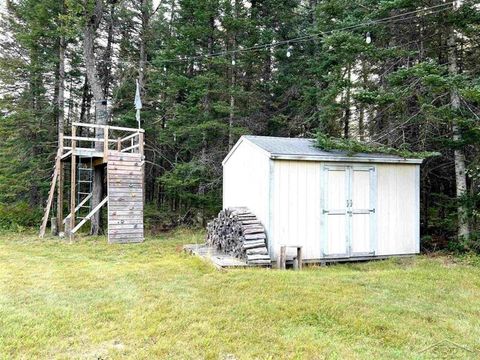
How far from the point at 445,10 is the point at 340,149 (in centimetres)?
371

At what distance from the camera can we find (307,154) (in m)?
6.57

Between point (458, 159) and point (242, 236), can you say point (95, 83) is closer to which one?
point (242, 236)

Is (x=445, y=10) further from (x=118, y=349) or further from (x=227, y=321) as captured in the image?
(x=118, y=349)

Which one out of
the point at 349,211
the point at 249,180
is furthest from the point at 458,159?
the point at 249,180

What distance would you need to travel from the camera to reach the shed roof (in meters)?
6.46

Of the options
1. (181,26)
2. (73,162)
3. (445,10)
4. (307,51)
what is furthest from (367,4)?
(73,162)

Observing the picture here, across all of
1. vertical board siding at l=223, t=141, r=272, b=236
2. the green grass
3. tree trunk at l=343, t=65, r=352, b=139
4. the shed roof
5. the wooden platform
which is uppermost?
tree trunk at l=343, t=65, r=352, b=139

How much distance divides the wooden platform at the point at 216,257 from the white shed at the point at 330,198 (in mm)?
686

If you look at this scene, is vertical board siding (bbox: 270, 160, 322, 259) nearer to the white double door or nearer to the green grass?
the white double door

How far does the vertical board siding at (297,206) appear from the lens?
6.43 m

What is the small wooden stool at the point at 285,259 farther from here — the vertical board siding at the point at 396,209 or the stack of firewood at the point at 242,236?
the vertical board siding at the point at 396,209

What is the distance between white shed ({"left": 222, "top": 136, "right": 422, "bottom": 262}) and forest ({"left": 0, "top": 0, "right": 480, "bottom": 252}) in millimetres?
1436

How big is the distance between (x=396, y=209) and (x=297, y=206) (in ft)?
7.14

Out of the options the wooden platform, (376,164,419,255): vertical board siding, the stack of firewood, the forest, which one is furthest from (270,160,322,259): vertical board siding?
the forest
